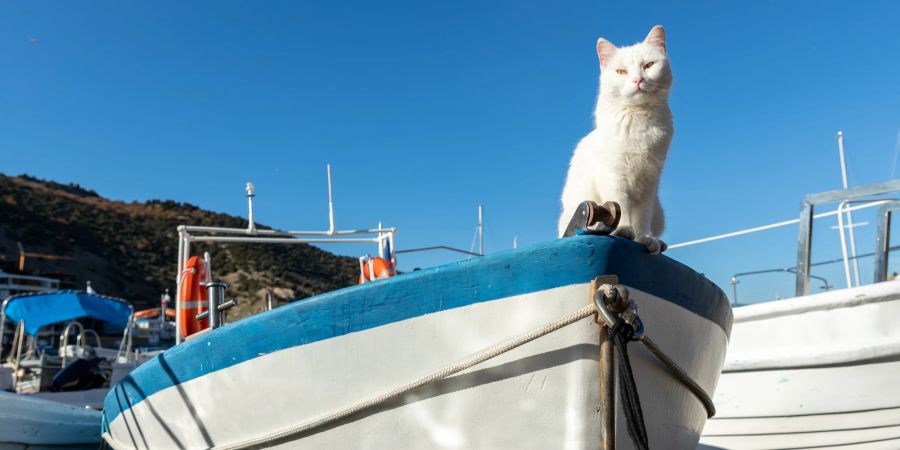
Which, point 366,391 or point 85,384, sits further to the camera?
point 85,384

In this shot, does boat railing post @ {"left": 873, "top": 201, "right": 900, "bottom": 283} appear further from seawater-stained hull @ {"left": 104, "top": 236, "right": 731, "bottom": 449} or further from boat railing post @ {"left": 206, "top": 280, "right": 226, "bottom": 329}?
boat railing post @ {"left": 206, "top": 280, "right": 226, "bottom": 329}

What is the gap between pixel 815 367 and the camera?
456cm

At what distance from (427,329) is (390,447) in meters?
0.50

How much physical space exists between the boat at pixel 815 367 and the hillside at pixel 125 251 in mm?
39163

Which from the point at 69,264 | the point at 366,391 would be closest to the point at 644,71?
the point at 366,391

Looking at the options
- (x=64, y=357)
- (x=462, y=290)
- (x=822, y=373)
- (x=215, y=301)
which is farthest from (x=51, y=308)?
(x=822, y=373)

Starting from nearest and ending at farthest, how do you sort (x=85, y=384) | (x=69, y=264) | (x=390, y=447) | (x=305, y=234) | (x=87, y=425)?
(x=390, y=447) → (x=87, y=425) → (x=305, y=234) → (x=85, y=384) → (x=69, y=264)

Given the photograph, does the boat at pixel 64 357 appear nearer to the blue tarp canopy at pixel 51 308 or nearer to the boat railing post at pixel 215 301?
the blue tarp canopy at pixel 51 308

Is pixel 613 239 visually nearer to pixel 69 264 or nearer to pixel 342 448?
pixel 342 448

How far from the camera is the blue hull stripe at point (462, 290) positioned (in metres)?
2.24

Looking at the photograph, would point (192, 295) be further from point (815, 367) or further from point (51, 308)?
point (51, 308)

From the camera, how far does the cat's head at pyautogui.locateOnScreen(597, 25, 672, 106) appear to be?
2.58m

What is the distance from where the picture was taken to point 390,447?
2432 millimetres

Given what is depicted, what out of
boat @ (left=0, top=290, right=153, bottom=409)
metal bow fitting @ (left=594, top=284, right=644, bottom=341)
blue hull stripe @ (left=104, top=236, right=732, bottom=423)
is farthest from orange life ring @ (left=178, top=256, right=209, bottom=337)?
boat @ (left=0, top=290, right=153, bottom=409)
